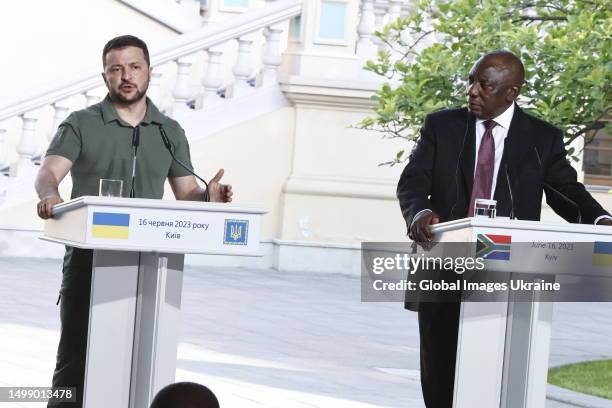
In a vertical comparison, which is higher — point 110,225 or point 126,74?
point 126,74

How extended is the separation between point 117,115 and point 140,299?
710 mm

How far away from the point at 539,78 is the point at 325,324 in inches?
111

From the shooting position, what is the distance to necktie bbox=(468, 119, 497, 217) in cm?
595

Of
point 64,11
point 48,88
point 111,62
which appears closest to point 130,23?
point 64,11

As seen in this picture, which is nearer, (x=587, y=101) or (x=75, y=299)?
(x=75, y=299)

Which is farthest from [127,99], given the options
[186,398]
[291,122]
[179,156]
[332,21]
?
[332,21]

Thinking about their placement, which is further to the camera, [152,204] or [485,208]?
[485,208]

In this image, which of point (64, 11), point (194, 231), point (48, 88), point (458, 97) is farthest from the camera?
point (64, 11)

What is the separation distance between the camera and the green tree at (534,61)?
30.2 ft

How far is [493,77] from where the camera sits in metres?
5.92

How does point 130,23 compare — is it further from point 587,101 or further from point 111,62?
point 111,62

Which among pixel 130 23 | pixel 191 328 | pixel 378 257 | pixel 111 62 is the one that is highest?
pixel 130 23

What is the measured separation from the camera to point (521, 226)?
5.23 meters

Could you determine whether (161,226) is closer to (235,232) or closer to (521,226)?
(235,232)
